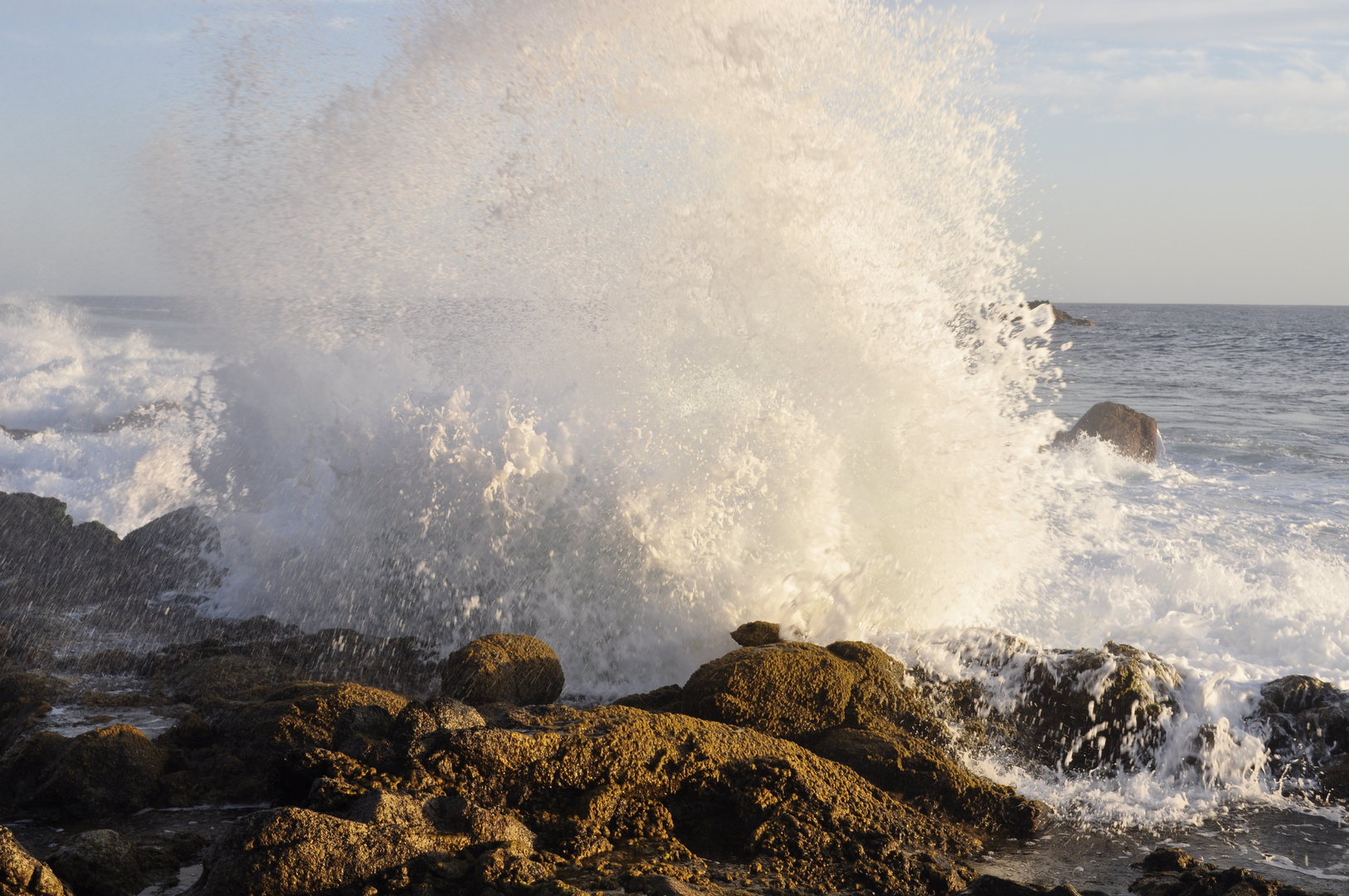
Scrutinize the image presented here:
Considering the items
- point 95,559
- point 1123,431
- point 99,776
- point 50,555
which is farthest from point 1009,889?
point 1123,431

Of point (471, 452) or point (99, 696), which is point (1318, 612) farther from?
point (99, 696)

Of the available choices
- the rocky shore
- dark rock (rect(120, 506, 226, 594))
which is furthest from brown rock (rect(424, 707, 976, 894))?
dark rock (rect(120, 506, 226, 594))

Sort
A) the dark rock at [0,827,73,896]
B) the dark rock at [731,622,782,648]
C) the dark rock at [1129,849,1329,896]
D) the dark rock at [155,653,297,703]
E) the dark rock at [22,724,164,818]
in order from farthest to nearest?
1. the dark rock at [731,622,782,648]
2. the dark rock at [155,653,297,703]
3. the dark rock at [22,724,164,818]
4. the dark rock at [1129,849,1329,896]
5. the dark rock at [0,827,73,896]

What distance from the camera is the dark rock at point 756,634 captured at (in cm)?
592

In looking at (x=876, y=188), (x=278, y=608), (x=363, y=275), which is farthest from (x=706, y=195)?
(x=278, y=608)

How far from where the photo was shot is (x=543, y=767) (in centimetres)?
371

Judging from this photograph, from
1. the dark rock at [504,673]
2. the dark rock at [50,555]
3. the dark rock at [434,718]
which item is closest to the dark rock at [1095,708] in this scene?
the dark rock at [504,673]

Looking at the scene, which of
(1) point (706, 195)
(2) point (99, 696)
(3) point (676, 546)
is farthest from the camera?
(1) point (706, 195)

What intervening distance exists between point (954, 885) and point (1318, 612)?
5.50 m

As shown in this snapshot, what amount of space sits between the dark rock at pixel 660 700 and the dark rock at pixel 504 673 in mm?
449

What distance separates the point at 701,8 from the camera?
740cm

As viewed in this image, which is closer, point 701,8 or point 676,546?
point 676,546

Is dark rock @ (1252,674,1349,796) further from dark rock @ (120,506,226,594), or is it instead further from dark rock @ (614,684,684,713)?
dark rock @ (120,506,226,594)

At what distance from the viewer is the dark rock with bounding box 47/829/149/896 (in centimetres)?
315
